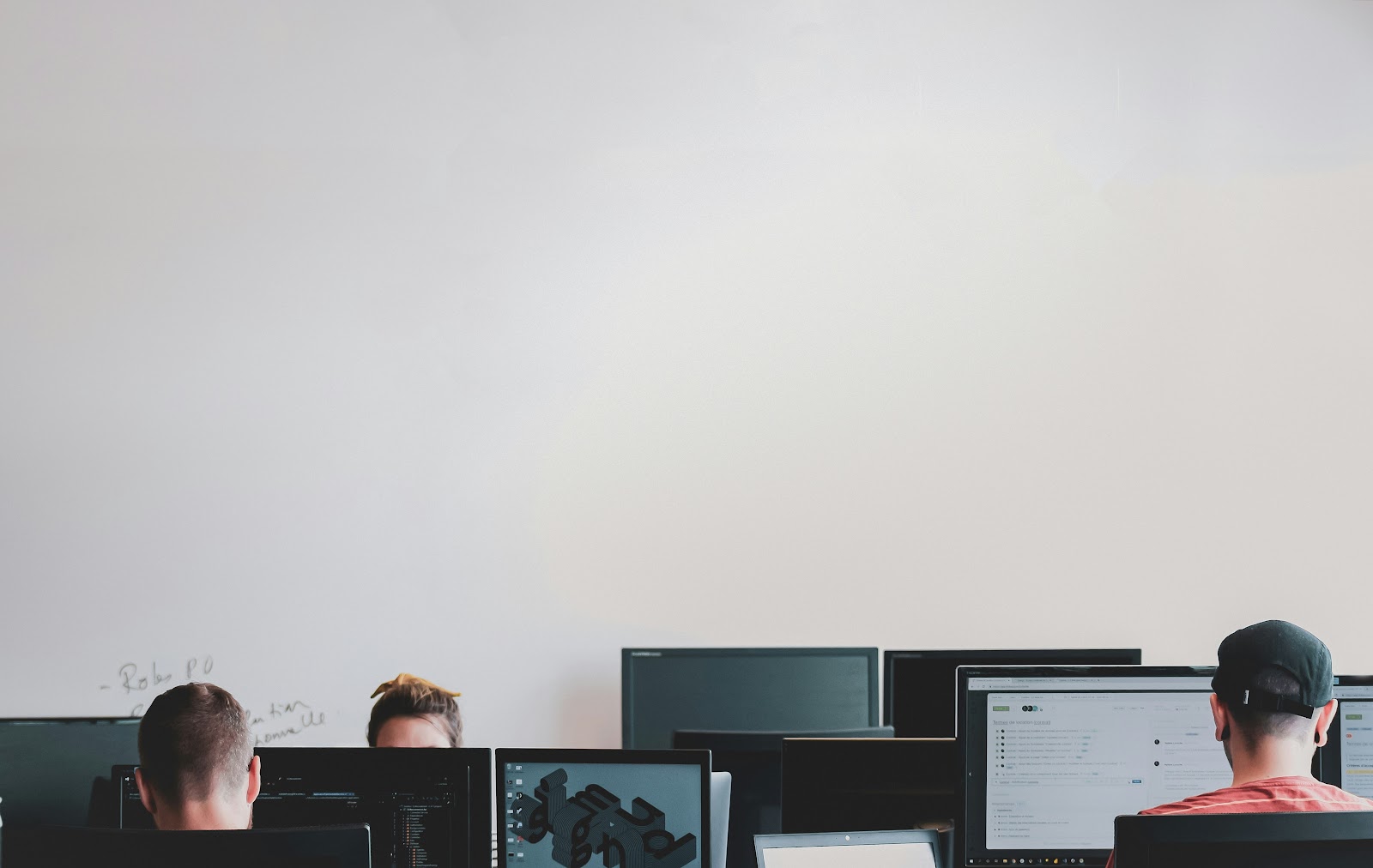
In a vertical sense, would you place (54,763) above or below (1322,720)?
below

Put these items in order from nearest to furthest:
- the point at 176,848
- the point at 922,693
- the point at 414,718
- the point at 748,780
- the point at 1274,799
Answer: the point at 176,848, the point at 1274,799, the point at 748,780, the point at 414,718, the point at 922,693

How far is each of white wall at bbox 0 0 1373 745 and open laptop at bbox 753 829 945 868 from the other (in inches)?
72.4

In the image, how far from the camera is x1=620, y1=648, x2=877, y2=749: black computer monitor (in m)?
3.41

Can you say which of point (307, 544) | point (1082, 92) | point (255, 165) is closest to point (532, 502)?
point (307, 544)

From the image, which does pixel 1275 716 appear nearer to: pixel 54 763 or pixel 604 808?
pixel 604 808

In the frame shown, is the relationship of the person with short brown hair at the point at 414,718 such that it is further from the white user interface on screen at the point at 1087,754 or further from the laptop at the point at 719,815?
the white user interface on screen at the point at 1087,754

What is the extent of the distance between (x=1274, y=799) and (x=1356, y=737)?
45cm

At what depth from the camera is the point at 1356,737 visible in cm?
185

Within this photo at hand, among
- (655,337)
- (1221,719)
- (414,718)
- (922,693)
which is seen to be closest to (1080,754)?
(1221,719)

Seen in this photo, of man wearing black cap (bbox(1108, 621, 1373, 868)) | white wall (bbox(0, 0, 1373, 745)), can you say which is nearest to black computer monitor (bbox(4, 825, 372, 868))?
man wearing black cap (bbox(1108, 621, 1373, 868))

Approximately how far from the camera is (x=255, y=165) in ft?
11.8

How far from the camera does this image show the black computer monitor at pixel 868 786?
191 cm

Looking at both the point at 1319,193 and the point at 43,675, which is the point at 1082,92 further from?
the point at 43,675

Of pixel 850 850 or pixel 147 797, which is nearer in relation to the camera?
pixel 147 797
